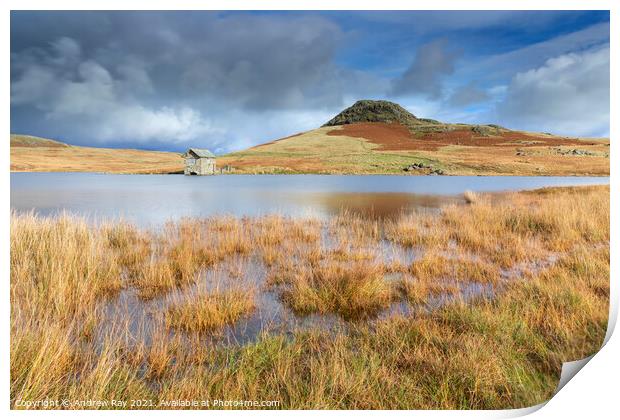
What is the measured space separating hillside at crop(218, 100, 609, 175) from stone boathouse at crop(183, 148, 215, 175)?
6168 millimetres

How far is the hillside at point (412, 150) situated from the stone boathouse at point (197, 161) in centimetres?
617

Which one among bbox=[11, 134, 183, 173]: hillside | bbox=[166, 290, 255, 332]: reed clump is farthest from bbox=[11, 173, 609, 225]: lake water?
bbox=[166, 290, 255, 332]: reed clump

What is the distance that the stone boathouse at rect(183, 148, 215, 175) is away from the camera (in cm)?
1491

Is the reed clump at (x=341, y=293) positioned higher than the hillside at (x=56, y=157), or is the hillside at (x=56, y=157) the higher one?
the hillside at (x=56, y=157)

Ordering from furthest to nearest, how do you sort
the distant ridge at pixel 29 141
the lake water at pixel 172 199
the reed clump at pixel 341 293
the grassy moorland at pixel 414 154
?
1. the grassy moorland at pixel 414 154
2. the lake water at pixel 172 199
3. the reed clump at pixel 341 293
4. the distant ridge at pixel 29 141

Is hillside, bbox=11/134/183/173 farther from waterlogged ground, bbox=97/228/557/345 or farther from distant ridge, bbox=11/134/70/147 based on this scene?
waterlogged ground, bbox=97/228/557/345

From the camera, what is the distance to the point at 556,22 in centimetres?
287

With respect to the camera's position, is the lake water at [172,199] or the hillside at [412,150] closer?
the lake water at [172,199]

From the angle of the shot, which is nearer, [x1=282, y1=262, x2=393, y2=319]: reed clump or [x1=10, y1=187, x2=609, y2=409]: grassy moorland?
[x1=10, y1=187, x2=609, y2=409]: grassy moorland

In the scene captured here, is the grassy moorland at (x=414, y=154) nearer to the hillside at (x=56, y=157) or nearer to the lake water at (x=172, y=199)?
the lake water at (x=172, y=199)

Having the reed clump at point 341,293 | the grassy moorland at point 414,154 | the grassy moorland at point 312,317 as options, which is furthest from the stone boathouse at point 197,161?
the reed clump at point 341,293

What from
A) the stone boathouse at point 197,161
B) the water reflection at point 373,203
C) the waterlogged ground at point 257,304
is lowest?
the waterlogged ground at point 257,304

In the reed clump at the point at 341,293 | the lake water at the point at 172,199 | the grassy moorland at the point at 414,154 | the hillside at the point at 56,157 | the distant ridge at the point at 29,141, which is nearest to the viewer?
the distant ridge at the point at 29,141

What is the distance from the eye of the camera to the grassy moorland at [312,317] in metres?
1.92
